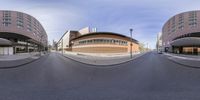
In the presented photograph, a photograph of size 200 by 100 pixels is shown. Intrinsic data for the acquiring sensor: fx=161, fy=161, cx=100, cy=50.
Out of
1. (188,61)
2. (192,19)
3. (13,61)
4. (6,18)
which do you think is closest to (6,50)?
(6,18)

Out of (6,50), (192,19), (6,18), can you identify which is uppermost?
(6,18)

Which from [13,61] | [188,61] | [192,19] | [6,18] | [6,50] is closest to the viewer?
[13,61]

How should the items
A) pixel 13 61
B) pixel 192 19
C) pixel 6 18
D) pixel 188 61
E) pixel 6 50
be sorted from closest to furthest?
pixel 13 61, pixel 188 61, pixel 192 19, pixel 6 50, pixel 6 18

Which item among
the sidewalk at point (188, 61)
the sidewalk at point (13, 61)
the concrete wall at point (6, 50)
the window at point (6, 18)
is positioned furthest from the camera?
the window at point (6, 18)

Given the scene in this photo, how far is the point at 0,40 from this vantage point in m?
47.4

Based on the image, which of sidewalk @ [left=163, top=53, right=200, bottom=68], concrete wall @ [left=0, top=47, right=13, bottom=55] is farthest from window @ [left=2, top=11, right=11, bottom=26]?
sidewalk @ [left=163, top=53, right=200, bottom=68]

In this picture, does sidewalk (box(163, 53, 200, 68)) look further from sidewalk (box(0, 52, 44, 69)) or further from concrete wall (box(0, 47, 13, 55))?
concrete wall (box(0, 47, 13, 55))

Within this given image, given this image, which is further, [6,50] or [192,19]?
Result: [6,50]

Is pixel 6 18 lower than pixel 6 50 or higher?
higher

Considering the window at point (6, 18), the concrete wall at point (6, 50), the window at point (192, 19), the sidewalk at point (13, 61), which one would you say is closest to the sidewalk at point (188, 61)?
the window at point (192, 19)

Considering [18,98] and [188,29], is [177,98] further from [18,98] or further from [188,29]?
[188,29]

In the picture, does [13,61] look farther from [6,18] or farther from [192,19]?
[6,18]

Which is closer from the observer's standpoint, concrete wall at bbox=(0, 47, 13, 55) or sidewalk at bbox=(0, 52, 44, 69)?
sidewalk at bbox=(0, 52, 44, 69)

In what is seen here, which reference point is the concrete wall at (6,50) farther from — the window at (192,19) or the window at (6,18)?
the window at (192,19)
